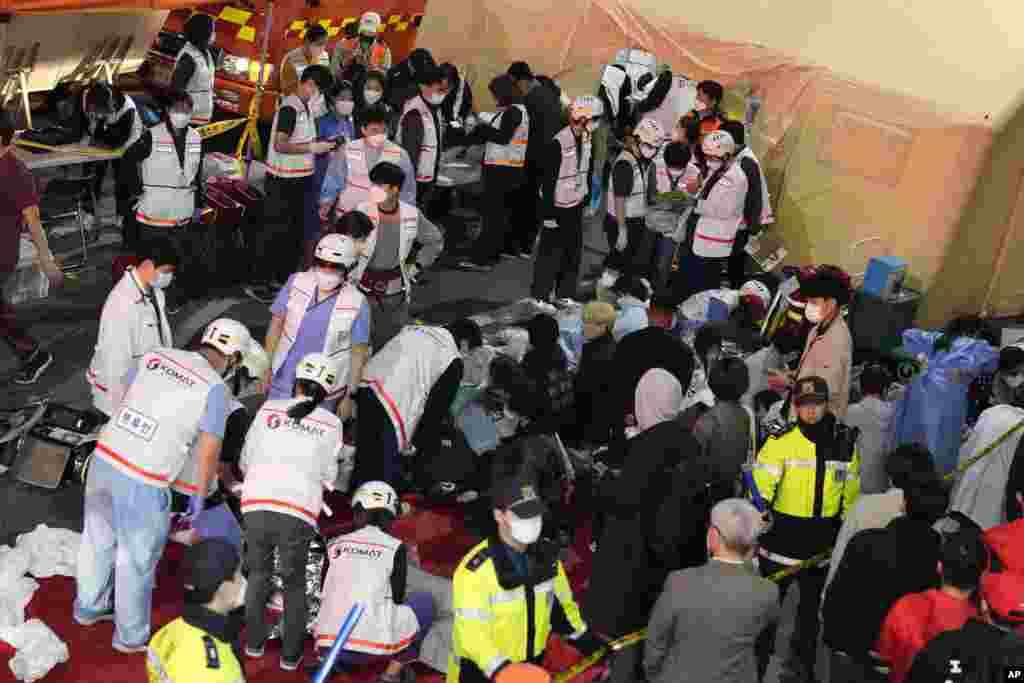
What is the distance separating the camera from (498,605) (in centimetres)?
468

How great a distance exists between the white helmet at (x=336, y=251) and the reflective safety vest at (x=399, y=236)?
112 cm

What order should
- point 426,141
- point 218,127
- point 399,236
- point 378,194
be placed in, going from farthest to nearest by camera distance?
point 218,127 < point 426,141 < point 399,236 < point 378,194

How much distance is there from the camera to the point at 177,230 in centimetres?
927

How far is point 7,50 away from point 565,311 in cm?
609

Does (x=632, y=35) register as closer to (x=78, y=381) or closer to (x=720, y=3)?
(x=720, y=3)

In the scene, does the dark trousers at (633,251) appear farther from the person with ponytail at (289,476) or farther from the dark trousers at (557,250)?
the person with ponytail at (289,476)

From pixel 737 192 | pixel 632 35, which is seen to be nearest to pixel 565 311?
pixel 737 192

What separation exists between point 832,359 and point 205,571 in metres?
4.32

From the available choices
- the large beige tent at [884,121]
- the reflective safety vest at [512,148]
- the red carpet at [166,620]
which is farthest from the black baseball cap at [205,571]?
the large beige tent at [884,121]

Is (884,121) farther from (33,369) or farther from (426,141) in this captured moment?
(33,369)

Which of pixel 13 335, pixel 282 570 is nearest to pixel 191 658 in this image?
pixel 282 570

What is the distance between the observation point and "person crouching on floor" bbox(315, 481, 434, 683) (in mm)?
5961

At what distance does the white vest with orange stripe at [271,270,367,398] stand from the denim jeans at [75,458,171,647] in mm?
1397

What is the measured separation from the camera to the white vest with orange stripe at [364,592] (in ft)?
19.5
